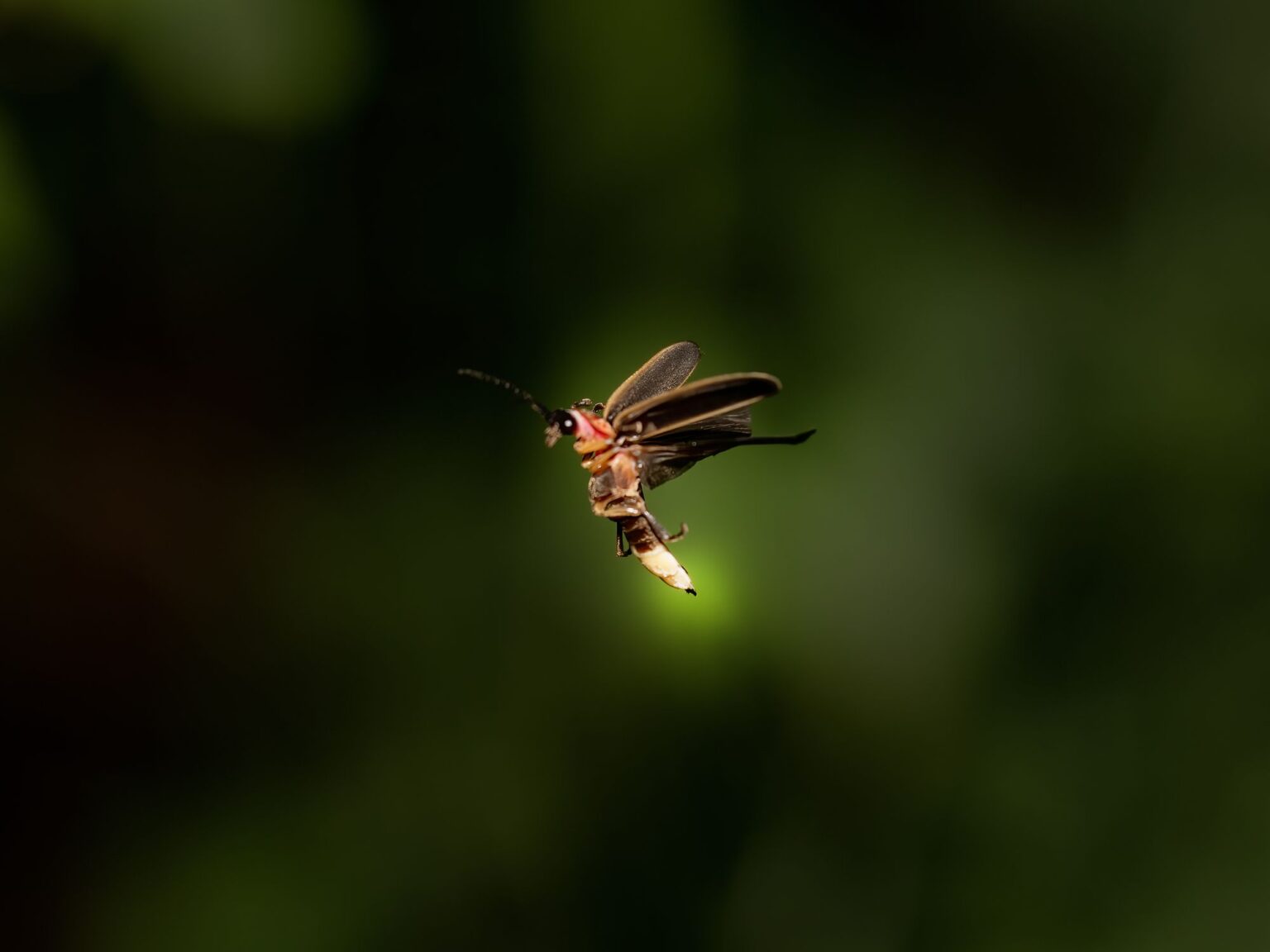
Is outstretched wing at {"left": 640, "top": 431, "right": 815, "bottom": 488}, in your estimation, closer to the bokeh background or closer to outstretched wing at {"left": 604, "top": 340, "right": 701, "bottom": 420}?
outstretched wing at {"left": 604, "top": 340, "right": 701, "bottom": 420}

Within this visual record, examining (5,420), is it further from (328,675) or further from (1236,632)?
(1236,632)

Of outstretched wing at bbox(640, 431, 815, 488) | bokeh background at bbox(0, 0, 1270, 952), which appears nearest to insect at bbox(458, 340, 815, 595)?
outstretched wing at bbox(640, 431, 815, 488)

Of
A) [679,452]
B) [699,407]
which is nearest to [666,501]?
[679,452]

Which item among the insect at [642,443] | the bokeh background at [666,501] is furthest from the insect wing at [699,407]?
Result: the bokeh background at [666,501]

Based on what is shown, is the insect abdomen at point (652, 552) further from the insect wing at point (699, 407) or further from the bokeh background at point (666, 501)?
the bokeh background at point (666, 501)

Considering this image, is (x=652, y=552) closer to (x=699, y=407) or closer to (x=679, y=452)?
(x=679, y=452)

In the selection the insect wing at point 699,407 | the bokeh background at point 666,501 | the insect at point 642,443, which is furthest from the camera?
the bokeh background at point 666,501

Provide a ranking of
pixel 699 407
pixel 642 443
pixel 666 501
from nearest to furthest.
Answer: pixel 699 407 < pixel 642 443 < pixel 666 501

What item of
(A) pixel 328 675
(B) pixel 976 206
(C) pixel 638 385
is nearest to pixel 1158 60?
(B) pixel 976 206
